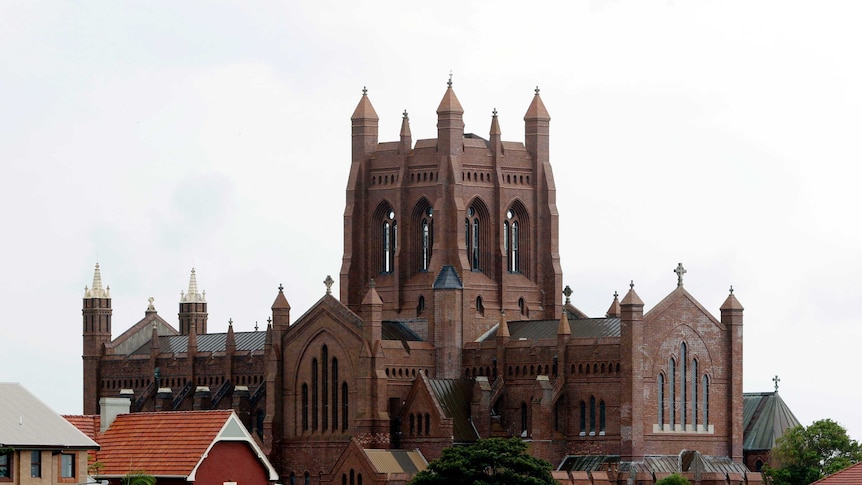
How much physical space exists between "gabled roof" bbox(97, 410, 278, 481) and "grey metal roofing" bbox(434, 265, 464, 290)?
176ft

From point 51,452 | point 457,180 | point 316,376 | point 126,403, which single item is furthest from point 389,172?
point 51,452

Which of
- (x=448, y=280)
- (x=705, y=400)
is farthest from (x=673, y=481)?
(x=448, y=280)

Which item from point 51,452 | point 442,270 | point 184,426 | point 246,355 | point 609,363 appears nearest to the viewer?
point 51,452

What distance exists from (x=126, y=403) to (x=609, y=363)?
47.0m

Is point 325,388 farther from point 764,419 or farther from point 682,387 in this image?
point 764,419

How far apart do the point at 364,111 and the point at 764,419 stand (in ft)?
104

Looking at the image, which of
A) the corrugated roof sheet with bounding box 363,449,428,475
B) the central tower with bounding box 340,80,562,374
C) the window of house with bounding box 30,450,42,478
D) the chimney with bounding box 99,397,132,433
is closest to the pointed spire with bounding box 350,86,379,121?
the central tower with bounding box 340,80,562,374

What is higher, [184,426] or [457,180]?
[457,180]

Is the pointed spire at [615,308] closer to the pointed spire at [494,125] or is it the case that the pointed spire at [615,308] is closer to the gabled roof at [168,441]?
the pointed spire at [494,125]

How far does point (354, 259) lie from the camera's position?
151 metres

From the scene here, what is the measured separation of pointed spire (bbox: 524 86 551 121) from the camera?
15138 cm

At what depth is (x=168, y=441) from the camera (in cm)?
8775

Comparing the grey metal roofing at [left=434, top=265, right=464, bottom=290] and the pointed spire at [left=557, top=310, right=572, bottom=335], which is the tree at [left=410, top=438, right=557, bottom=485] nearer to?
the pointed spire at [left=557, top=310, right=572, bottom=335]

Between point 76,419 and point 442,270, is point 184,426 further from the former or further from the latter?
point 442,270
